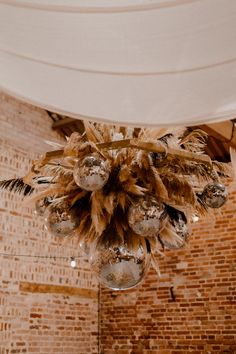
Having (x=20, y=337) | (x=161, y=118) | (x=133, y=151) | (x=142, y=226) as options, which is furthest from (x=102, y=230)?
(x=20, y=337)

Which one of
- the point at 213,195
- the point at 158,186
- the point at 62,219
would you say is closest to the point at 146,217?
the point at 158,186

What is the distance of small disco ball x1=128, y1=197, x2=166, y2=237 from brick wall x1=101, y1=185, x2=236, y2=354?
398 centimetres

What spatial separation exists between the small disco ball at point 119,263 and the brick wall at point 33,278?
11.5ft

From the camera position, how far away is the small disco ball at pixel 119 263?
268 cm

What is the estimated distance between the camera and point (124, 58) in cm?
115

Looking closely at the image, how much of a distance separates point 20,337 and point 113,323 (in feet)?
5.16

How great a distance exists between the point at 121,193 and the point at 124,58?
5.83 ft

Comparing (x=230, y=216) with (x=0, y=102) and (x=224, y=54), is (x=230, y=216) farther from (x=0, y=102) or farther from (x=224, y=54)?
(x=224, y=54)

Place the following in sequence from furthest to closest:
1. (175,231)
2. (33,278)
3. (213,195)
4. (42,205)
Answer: (33,278) → (213,195) → (42,205) → (175,231)

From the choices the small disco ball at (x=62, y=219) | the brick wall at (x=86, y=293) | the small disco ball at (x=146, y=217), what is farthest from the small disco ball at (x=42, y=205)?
the brick wall at (x=86, y=293)

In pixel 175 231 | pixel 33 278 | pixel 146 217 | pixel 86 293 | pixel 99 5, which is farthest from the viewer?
pixel 86 293

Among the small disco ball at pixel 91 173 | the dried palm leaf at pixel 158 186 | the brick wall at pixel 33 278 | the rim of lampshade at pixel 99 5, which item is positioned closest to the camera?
the rim of lampshade at pixel 99 5

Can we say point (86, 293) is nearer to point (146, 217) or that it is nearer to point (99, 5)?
point (146, 217)

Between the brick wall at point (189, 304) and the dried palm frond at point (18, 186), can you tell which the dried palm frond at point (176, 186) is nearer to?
the dried palm frond at point (18, 186)
